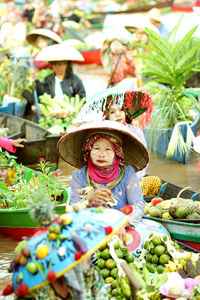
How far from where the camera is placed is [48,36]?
32.1ft

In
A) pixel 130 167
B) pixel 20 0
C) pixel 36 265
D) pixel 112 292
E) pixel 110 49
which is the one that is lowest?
pixel 112 292

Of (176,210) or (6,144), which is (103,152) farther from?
(6,144)

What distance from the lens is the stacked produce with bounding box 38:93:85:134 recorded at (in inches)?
321

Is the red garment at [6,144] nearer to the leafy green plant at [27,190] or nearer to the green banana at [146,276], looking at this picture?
the leafy green plant at [27,190]

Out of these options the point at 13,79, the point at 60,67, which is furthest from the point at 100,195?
the point at 13,79

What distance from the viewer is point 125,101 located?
4.88 m

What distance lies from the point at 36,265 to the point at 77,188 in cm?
173

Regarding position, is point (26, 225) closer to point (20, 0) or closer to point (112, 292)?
point (112, 292)

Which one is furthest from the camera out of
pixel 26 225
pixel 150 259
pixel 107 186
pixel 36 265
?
pixel 26 225

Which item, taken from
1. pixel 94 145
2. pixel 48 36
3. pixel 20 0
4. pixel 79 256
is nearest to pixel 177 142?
pixel 94 145

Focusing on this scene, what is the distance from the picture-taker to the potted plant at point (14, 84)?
8.91 metres

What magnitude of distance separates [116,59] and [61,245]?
706cm

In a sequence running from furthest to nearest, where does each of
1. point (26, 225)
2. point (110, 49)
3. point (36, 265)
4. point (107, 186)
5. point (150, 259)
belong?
1. point (110, 49)
2. point (26, 225)
3. point (107, 186)
4. point (150, 259)
5. point (36, 265)

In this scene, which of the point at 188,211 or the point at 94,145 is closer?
the point at 94,145
